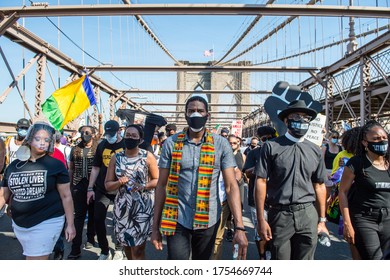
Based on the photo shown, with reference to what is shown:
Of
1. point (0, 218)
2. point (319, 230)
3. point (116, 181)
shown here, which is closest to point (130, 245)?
point (116, 181)

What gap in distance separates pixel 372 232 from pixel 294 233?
662 mm

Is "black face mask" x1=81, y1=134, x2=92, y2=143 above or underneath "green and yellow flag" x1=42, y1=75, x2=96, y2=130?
underneath

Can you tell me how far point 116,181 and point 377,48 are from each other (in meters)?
7.38

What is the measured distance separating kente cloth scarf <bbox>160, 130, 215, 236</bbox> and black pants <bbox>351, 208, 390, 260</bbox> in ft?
4.08

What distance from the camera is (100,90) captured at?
46.9ft

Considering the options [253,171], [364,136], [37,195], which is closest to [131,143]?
[37,195]

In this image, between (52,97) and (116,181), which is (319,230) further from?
(52,97)

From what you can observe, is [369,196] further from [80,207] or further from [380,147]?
[80,207]

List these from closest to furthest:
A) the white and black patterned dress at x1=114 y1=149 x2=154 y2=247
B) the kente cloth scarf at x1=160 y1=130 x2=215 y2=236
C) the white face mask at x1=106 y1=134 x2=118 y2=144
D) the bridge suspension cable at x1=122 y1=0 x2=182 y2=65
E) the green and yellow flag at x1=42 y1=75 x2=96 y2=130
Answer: the kente cloth scarf at x1=160 y1=130 x2=215 y2=236 → the white and black patterned dress at x1=114 y1=149 x2=154 y2=247 → the white face mask at x1=106 y1=134 x2=118 y2=144 → the green and yellow flag at x1=42 y1=75 x2=96 y2=130 → the bridge suspension cable at x1=122 y1=0 x2=182 y2=65

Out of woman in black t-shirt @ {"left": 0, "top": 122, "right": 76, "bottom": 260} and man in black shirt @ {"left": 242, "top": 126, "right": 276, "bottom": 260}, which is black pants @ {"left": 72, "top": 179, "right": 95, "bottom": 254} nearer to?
woman in black t-shirt @ {"left": 0, "top": 122, "right": 76, "bottom": 260}

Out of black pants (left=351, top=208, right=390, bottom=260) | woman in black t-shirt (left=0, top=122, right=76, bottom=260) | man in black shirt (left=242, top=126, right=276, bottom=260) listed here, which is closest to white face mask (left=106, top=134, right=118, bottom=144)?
woman in black t-shirt (left=0, top=122, right=76, bottom=260)

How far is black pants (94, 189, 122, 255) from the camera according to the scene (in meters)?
3.71

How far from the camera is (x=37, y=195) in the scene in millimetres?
2535

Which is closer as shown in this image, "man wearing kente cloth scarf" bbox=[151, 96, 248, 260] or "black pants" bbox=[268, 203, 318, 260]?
"man wearing kente cloth scarf" bbox=[151, 96, 248, 260]
